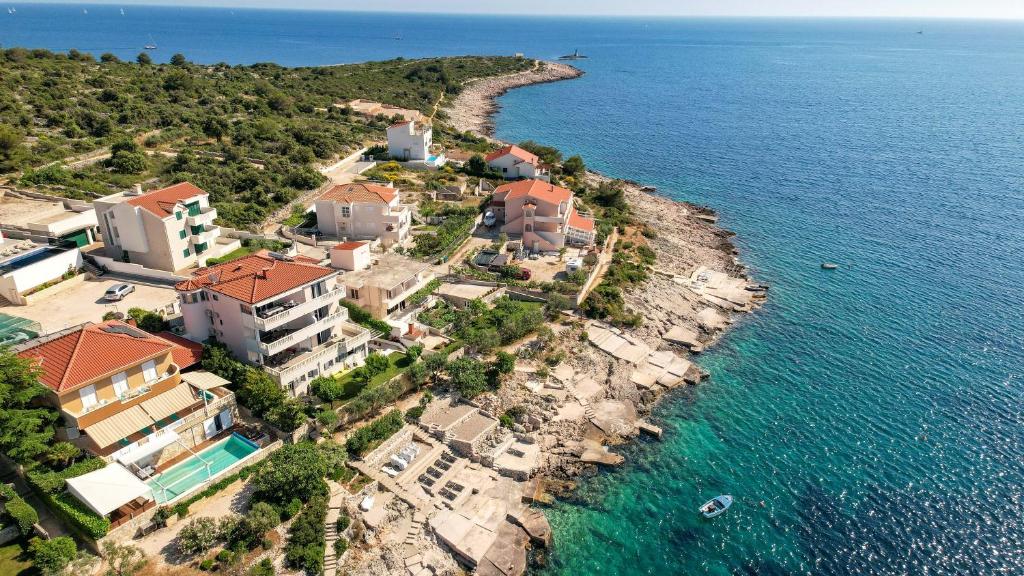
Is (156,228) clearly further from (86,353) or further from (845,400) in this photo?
(845,400)

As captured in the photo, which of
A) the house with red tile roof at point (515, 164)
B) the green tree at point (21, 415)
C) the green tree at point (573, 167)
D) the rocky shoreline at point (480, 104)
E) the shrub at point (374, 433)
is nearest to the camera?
the green tree at point (21, 415)

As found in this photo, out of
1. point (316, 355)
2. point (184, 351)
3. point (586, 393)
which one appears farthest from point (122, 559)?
point (586, 393)

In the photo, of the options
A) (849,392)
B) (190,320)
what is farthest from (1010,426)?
(190,320)

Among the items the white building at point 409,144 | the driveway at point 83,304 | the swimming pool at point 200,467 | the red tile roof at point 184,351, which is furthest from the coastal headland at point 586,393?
the white building at point 409,144

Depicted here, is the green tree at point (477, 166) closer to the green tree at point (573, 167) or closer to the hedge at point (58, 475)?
the green tree at point (573, 167)

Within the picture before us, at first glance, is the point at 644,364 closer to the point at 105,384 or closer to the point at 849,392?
the point at 849,392

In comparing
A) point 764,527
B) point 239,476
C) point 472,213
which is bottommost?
point 764,527

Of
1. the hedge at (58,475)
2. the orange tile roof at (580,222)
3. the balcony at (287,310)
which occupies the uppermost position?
the balcony at (287,310)
